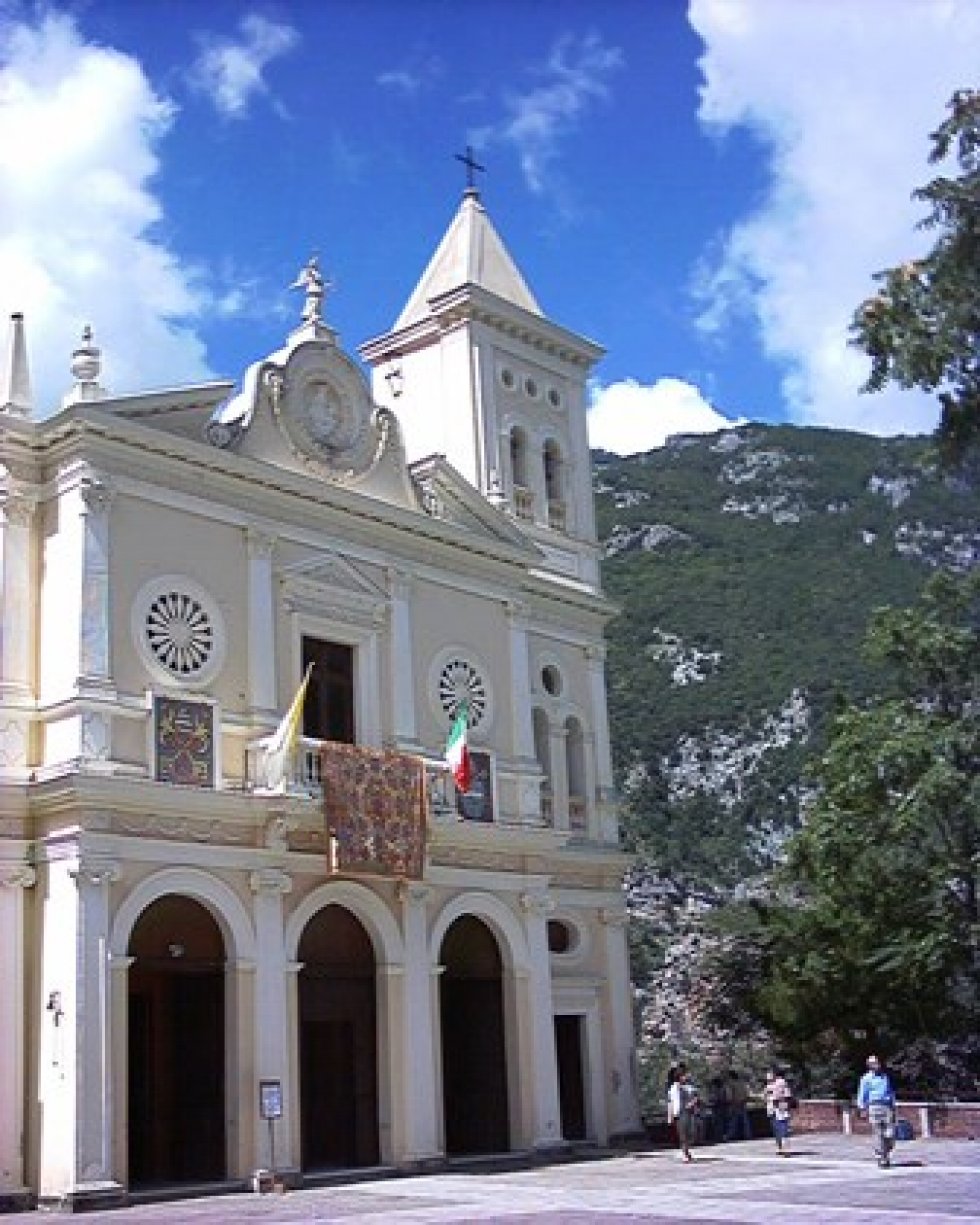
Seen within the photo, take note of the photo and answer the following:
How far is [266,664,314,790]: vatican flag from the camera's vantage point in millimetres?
23656

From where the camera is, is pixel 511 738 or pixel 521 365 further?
pixel 521 365

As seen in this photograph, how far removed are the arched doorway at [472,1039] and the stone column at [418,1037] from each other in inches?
80.7

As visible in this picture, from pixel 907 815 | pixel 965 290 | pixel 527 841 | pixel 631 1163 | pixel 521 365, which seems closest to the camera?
pixel 965 290

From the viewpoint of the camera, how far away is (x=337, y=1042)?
2552 cm

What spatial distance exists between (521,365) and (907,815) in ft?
38.8

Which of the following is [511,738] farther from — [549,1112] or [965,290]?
[965,290]

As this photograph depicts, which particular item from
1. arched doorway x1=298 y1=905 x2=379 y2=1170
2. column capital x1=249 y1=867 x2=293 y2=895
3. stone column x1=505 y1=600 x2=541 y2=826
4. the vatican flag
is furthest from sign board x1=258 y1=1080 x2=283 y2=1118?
stone column x1=505 y1=600 x2=541 y2=826

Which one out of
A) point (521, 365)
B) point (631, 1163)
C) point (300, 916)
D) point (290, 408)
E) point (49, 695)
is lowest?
point (631, 1163)

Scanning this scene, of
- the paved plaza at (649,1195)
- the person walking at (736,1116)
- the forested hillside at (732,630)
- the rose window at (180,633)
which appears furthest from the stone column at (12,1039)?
the forested hillside at (732,630)

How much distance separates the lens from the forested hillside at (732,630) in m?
68.1

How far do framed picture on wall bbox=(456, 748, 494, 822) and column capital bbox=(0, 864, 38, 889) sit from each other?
7.52m

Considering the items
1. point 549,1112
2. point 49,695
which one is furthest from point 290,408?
point 549,1112

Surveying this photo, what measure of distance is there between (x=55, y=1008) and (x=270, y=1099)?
3.40 meters

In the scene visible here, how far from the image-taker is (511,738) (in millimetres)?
28922
